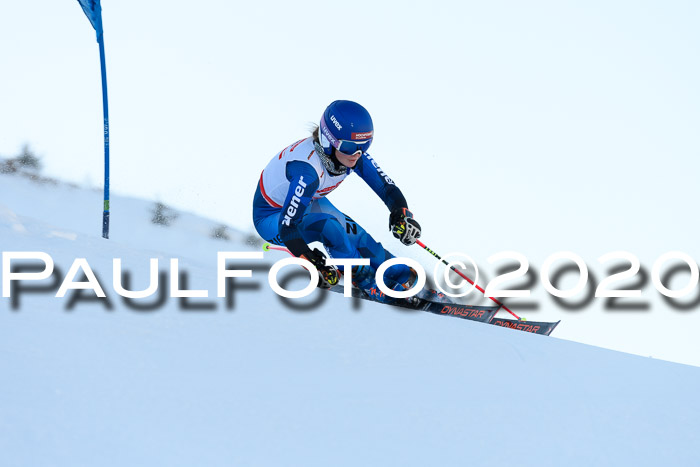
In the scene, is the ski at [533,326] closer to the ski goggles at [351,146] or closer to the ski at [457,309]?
the ski at [457,309]

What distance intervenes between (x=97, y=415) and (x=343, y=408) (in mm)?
769

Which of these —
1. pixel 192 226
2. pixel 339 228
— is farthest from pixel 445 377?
pixel 192 226

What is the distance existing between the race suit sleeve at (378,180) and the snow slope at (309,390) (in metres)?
1.71

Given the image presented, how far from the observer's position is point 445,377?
2.61m

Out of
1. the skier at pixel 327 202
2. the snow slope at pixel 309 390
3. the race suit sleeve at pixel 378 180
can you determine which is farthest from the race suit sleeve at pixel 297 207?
the snow slope at pixel 309 390

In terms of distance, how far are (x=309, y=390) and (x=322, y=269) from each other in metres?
2.03

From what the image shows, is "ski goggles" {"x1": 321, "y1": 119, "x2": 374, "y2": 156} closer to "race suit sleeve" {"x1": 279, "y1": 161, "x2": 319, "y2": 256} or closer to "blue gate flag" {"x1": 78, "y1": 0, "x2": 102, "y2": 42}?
"race suit sleeve" {"x1": 279, "y1": 161, "x2": 319, "y2": 256}

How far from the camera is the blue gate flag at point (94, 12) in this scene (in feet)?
19.5

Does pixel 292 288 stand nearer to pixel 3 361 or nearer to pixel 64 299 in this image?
pixel 64 299

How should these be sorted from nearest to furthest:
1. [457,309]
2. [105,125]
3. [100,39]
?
1. [457,309]
2. [100,39]
3. [105,125]

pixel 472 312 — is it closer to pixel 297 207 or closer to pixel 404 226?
pixel 404 226

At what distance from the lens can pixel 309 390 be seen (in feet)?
7.61

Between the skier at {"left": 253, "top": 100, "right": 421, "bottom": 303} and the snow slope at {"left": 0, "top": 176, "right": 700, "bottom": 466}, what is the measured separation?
3.79ft

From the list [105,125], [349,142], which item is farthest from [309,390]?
[105,125]
